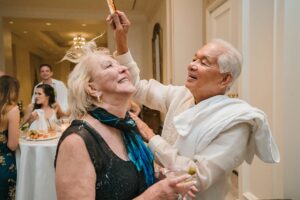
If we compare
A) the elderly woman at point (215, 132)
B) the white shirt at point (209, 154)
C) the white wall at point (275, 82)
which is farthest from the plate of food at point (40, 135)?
the white wall at point (275, 82)

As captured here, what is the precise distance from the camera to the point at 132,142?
1.13 metres

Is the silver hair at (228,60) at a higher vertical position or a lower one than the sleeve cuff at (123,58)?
lower

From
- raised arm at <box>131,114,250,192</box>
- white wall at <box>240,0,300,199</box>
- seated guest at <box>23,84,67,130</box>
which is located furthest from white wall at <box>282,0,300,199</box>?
seated guest at <box>23,84,67,130</box>

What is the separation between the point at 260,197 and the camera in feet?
7.22

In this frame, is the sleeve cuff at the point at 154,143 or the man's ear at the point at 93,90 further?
the sleeve cuff at the point at 154,143

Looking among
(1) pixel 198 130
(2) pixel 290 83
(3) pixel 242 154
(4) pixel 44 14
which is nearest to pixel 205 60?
(1) pixel 198 130

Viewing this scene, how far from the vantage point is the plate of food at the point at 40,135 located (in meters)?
2.54

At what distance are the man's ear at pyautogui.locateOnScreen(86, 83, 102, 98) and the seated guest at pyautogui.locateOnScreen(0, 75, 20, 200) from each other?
4.67ft

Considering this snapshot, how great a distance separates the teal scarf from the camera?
1.06 meters

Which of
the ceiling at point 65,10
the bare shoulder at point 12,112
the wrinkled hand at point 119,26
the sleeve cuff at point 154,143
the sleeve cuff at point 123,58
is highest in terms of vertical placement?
the ceiling at point 65,10

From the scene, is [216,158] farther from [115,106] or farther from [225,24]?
[225,24]

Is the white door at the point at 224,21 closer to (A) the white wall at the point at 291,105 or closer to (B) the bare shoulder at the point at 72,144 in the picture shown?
(A) the white wall at the point at 291,105

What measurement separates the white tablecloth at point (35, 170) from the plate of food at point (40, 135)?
→ 0.41ft

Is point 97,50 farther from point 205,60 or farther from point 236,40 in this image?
point 236,40
